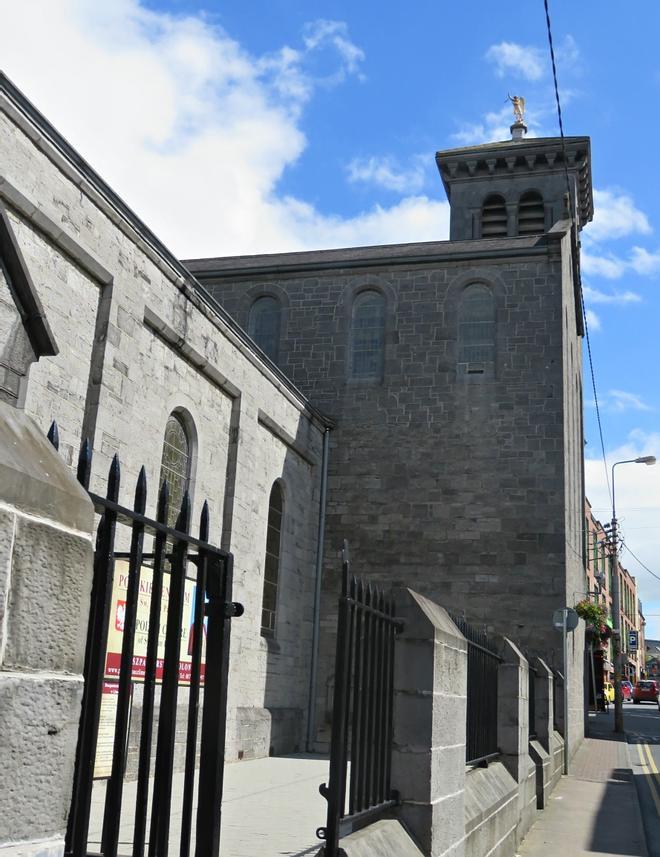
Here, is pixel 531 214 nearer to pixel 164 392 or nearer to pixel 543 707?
pixel 543 707

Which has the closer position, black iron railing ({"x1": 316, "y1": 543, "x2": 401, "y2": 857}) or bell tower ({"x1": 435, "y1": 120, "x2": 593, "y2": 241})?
black iron railing ({"x1": 316, "y1": 543, "x2": 401, "y2": 857})

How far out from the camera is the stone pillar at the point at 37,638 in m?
2.01

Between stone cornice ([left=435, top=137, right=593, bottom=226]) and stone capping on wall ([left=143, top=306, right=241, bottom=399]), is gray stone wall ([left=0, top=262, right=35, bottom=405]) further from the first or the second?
stone cornice ([left=435, top=137, right=593, bottom=226])

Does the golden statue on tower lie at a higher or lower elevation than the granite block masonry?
higher

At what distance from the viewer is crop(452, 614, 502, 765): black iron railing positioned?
7859mm

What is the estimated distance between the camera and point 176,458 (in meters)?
14.0

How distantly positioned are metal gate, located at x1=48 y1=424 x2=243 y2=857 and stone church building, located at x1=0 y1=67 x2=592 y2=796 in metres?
7.91

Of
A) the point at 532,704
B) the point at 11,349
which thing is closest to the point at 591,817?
the point at 532,704

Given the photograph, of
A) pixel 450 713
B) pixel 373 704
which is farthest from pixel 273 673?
pixel 373 704

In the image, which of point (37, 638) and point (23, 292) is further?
point (23, 292)

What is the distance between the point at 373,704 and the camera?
5121 millimetres

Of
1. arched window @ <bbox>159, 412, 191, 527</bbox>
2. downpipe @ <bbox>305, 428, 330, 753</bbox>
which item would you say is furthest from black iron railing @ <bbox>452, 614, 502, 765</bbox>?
downpipe @ <bbox>305, 428, 330, 753</bbox>

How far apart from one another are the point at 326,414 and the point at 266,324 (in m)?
3.01

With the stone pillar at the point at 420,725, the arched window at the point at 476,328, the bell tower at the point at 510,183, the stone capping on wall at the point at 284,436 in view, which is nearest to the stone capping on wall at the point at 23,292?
the stone pillar at the point at 420,725
